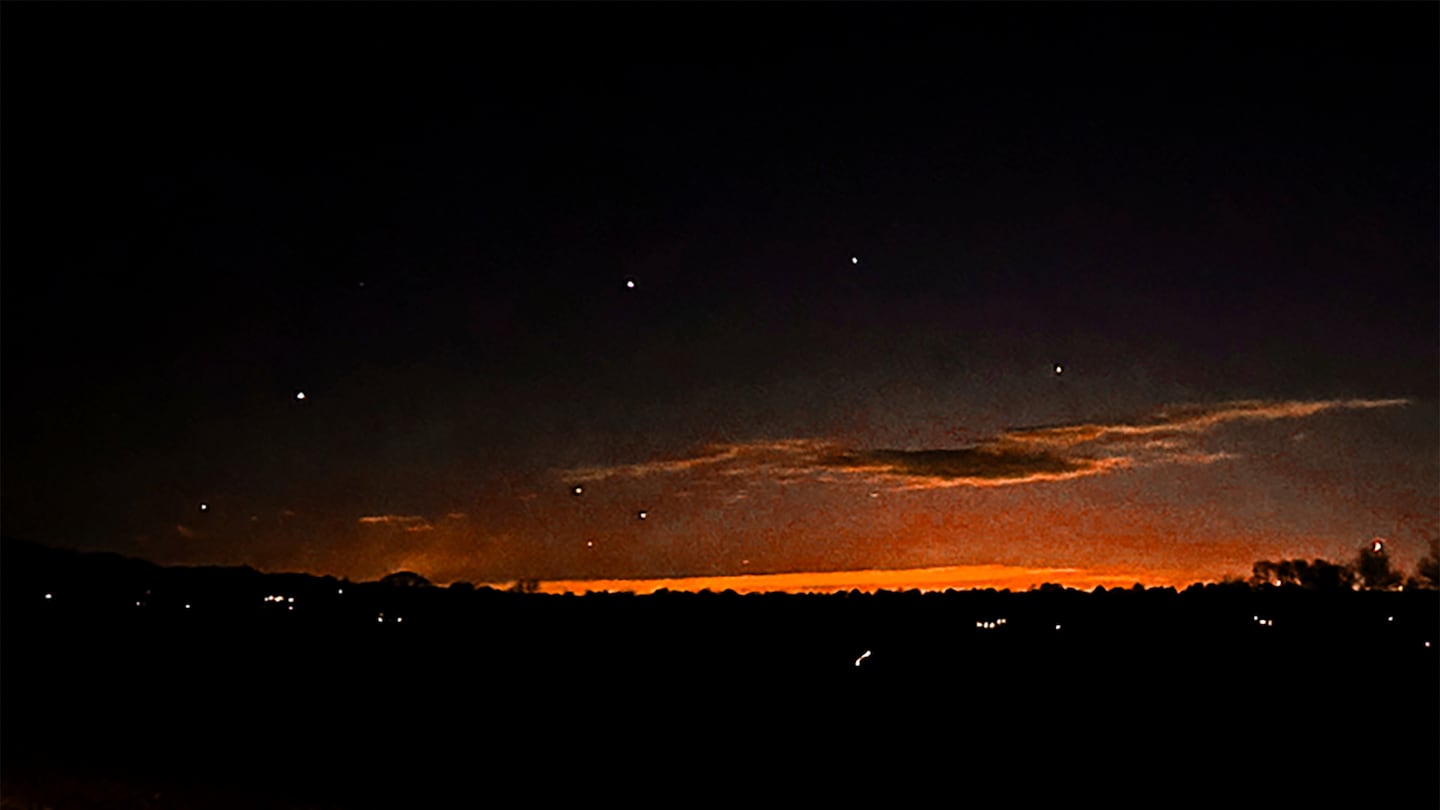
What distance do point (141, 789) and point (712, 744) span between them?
4.68 metres

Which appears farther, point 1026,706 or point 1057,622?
point 1057,622

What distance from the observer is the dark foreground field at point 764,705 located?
10.7 meters

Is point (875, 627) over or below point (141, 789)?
over

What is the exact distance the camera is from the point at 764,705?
1322 cm

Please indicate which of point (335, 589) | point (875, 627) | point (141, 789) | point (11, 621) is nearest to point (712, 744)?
point (875, 627)

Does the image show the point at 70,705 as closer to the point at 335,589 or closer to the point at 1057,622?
the point at 335,589

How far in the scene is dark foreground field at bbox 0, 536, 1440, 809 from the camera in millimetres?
10711

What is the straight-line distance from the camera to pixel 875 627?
15.3 metres

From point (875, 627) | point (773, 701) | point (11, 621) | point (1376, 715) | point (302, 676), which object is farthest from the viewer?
point (11, 621)

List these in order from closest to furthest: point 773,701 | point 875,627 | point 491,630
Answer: point 773,701
point 875,627
point 491,630

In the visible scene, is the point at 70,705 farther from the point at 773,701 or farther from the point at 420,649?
the point at 773,701

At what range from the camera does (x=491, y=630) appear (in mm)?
17750

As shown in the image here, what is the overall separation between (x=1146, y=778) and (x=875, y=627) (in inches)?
193

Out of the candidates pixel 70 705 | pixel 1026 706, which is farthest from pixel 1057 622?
pixel 70 705
